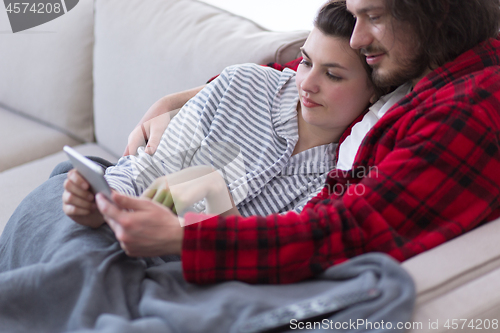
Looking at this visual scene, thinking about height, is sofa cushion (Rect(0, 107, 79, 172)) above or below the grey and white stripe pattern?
below

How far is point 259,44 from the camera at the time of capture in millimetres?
1425

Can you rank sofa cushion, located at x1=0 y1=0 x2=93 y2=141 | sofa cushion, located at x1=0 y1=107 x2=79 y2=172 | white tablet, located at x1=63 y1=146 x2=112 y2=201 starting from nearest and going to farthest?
white tablet, located at x1=63 y1=146 x2=112 y2=201 < sofa cushion, located at x1=0 y1=107 x2=79 y2=172 < sofa cushion, located at x1=0 y1=0 x2=93 y2=141

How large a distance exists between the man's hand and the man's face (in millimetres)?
573

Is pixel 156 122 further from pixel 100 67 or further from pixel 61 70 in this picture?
pixel 61 70

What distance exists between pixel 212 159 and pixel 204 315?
47 cm

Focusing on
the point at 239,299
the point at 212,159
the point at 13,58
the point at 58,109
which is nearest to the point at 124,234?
the point at 239,299

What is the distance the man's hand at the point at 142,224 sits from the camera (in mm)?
769

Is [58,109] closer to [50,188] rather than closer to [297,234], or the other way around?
[50,188]

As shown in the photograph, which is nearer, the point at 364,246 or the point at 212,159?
the point at 364,246

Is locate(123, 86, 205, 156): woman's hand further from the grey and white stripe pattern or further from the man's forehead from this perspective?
the man's forehead

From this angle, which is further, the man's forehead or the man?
the man's forehead

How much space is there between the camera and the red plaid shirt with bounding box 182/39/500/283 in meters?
0.79

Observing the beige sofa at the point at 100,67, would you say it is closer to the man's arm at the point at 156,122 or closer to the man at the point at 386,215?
the man's arm at the point at 156,122

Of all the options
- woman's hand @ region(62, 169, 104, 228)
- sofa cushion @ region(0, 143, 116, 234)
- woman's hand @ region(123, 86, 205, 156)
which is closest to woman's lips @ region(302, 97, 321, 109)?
woman's hand @ region(123, 86, 205, 156)
